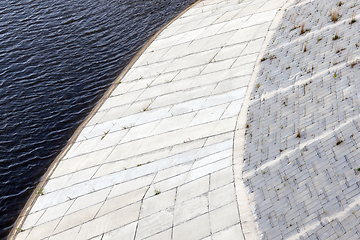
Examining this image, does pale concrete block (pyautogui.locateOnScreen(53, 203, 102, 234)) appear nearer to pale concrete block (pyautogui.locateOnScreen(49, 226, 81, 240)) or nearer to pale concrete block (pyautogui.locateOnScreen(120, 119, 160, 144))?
pale concrete block (pyautogui.locateOnScreen(49, 226, 81, 240))

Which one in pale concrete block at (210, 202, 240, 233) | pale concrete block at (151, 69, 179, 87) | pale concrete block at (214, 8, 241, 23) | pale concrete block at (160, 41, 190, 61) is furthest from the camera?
pale concrete block at (214, 8, 241, 23)

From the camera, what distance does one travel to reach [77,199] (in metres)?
11.6

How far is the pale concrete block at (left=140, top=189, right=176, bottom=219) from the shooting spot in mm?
10234

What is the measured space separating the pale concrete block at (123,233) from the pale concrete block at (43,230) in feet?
6.27

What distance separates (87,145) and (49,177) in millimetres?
1724

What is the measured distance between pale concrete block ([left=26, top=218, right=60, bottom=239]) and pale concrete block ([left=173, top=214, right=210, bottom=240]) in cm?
389

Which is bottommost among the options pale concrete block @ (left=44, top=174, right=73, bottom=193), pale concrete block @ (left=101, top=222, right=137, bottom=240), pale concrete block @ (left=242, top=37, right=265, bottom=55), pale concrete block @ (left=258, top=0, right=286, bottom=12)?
pale concrete block @ (left=101, top=222, right=137, bottom=240)

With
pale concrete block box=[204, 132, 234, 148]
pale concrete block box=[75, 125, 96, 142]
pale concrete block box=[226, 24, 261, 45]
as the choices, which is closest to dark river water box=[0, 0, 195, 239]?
pale concrete block box=[75, 125, 96, 142]

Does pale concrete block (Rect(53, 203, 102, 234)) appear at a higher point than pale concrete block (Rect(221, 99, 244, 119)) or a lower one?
lower

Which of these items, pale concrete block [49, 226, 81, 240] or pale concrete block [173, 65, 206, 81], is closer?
pale concrete block [49, 226, 81, 240]

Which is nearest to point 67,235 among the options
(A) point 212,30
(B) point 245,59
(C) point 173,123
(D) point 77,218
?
(D) point 77,218

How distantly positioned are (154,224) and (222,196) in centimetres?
193

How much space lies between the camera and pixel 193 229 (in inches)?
368

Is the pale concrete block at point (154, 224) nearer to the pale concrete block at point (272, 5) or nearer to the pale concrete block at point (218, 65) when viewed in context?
the pale concrete block at point (218, 65)
